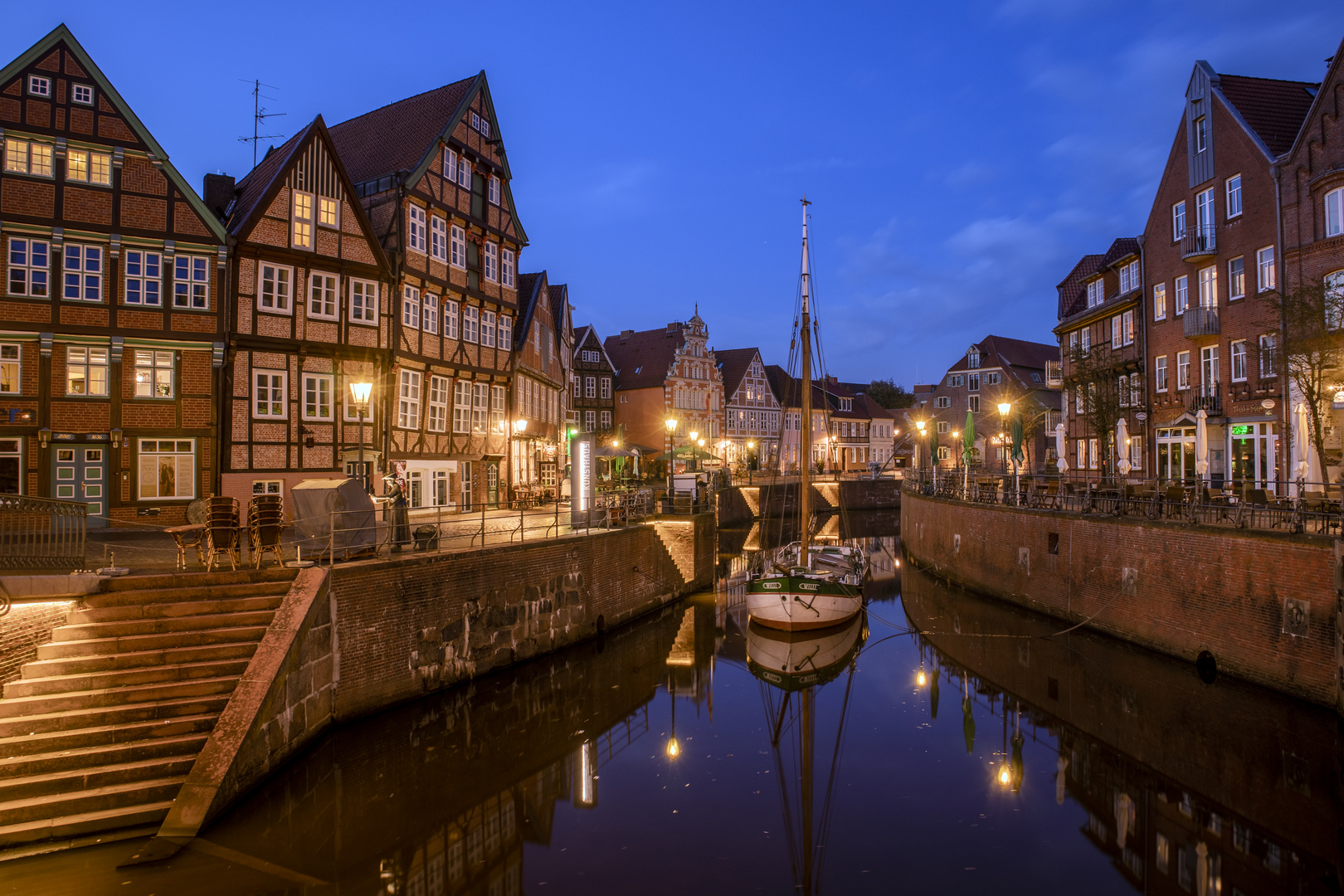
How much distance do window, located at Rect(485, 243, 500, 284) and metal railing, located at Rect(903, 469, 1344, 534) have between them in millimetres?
19919

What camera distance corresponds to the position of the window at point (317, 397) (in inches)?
877

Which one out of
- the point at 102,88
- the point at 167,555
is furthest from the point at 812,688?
the point at 102,88

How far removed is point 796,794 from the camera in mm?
11391

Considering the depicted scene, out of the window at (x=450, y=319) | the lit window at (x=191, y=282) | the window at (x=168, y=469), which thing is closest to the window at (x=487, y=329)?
the window at (x=450, y=319)

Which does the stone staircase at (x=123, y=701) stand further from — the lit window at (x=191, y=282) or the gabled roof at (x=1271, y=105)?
the gabled roof at (x=1271, y=105)

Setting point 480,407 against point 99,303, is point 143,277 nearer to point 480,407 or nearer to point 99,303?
point 99,303

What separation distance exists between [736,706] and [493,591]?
5.57m

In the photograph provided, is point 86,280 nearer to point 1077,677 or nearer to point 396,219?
point 396,219

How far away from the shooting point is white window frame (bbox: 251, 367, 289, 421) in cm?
2139

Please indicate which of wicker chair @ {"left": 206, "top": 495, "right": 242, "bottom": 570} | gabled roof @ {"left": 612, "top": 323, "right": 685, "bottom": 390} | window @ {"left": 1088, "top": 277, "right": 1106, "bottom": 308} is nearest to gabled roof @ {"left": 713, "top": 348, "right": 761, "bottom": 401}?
gabled roof @ {"left": 612, "top": 323, "right": 685, "bottom": 390}

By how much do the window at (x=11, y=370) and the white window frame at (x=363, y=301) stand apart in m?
7.98

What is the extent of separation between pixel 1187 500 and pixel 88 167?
28.6m

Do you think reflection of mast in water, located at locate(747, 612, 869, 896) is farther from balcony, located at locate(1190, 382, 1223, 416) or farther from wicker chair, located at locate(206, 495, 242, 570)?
balcony, located at locate(1190, 382, 1223, 416)

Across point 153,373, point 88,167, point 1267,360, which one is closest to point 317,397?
point 153,373
